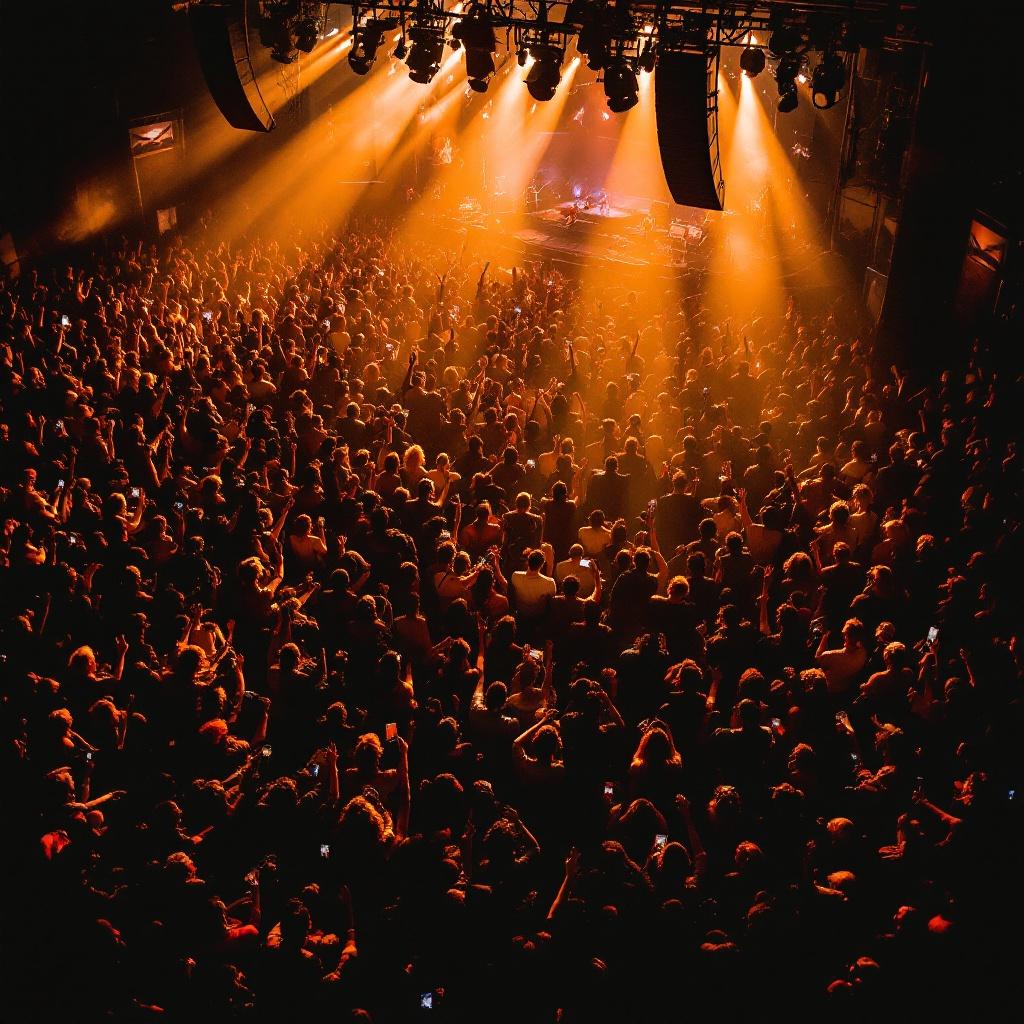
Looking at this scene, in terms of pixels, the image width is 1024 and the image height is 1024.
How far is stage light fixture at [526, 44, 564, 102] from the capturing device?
8.52m

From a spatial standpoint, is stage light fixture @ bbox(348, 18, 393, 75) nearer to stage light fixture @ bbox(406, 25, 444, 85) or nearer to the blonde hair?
stage light fixture @ bbox(406, 25, 444, 85)

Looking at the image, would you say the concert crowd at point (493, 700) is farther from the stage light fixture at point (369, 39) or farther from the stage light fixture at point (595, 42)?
the stage light fixture at point (369, 39)

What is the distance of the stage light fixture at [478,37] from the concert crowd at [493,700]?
10.6 ft

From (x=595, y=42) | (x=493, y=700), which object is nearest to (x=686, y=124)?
(x=595, y=42)

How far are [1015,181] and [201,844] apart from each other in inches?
384

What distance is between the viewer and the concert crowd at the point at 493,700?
3109 mm

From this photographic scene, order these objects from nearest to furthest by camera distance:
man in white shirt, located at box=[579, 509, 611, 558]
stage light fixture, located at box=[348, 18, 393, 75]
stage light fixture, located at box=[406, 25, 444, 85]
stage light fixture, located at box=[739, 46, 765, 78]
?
1. man in white shirt, located at box=[579, 509, 611, 558]
2. stage light fixture, located at box=[739, 46, 765, 78]
3. stage light fixture, located at box=[406, 25, 444, 85]
4. stage light fixture, located at box=[348, 18, 393, 75]

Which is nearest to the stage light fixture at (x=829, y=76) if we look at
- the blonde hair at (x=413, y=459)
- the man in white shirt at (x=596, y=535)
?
the man in white shirt at (x=596, y=535)

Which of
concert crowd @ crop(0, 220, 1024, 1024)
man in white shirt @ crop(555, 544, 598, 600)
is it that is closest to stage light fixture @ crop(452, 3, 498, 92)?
concert crowd @ crop(0, 220, 1024, 1024)

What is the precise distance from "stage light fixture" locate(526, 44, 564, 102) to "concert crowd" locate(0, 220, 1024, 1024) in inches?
121

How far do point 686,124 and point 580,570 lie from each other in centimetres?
360

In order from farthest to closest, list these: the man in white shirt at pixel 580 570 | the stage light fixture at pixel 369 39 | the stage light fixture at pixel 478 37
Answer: the stage light fixture at pixel 369 39
the stage light fixture at pixel 478 37
the man in white shirt at pixel 580 570

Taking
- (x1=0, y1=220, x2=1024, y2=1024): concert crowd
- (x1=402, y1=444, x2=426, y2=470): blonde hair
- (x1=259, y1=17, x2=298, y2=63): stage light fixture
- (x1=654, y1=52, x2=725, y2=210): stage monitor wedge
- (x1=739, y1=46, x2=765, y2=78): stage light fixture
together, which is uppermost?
(x1=259, y1=17, x2=298, y2=63): stage light fixture

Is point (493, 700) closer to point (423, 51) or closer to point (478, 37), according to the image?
point (478, 37)
